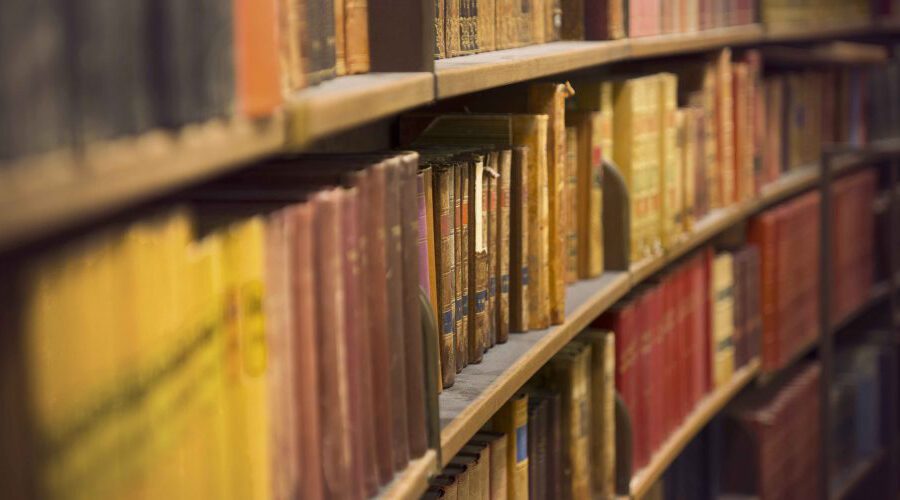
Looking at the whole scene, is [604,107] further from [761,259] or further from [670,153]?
[761,259]

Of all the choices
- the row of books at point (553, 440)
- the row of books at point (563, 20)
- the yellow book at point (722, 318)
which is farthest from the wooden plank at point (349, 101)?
the yellow book at point (722, 318)

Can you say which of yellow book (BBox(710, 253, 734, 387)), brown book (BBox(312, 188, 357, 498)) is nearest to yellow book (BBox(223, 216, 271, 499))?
brown book (BBox(312, 188, 357, 498))

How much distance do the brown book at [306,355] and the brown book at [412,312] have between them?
24 cm

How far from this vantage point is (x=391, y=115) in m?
1.86

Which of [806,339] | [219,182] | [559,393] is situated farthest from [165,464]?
[806,339]

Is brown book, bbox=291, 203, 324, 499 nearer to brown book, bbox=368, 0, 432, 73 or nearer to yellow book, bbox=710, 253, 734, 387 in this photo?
brown book, bbox=368, 0, 432, 73

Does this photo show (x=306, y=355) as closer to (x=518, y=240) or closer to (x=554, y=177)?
(x=518, y=240)

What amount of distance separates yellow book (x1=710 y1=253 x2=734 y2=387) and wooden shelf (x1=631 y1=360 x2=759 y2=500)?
0.10 feet

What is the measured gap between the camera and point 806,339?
355 cm

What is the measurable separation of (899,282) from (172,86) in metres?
3.49

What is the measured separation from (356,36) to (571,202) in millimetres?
840

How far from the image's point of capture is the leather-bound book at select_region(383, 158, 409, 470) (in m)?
1.25

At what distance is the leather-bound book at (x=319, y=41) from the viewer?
117 cm

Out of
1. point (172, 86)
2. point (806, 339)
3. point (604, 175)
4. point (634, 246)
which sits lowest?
point (806, 339)
